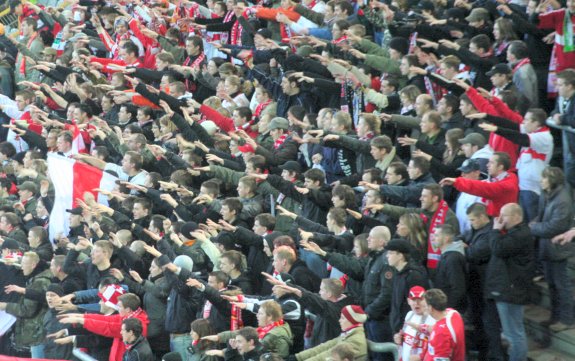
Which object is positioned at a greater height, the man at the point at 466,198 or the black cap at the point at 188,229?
the man at the point at 466,198

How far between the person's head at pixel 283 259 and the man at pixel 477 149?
2126 mm

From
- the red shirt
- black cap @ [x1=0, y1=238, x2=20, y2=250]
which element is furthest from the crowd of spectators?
black cap @ [x1=0, y1=238, x2=20, y2=250]

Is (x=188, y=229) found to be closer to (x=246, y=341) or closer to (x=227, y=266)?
(x=227, y=266)

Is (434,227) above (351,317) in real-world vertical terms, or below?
above

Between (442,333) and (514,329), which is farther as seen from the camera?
(514,329)

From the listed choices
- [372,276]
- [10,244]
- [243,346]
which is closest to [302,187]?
[372,276]

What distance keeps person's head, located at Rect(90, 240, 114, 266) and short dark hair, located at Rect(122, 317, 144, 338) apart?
156 cm

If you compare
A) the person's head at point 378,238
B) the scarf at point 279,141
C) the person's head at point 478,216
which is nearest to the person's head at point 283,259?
the person's head at point 378,238

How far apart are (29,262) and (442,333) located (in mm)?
5635

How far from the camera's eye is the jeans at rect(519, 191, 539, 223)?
1120cm

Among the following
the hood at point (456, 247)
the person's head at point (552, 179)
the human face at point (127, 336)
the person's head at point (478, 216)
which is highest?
the person's head at point (552, 179)

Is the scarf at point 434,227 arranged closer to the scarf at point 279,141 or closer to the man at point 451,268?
the man at point 451,268

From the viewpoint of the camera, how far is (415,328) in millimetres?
9211

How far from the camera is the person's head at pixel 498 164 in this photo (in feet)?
35.0
